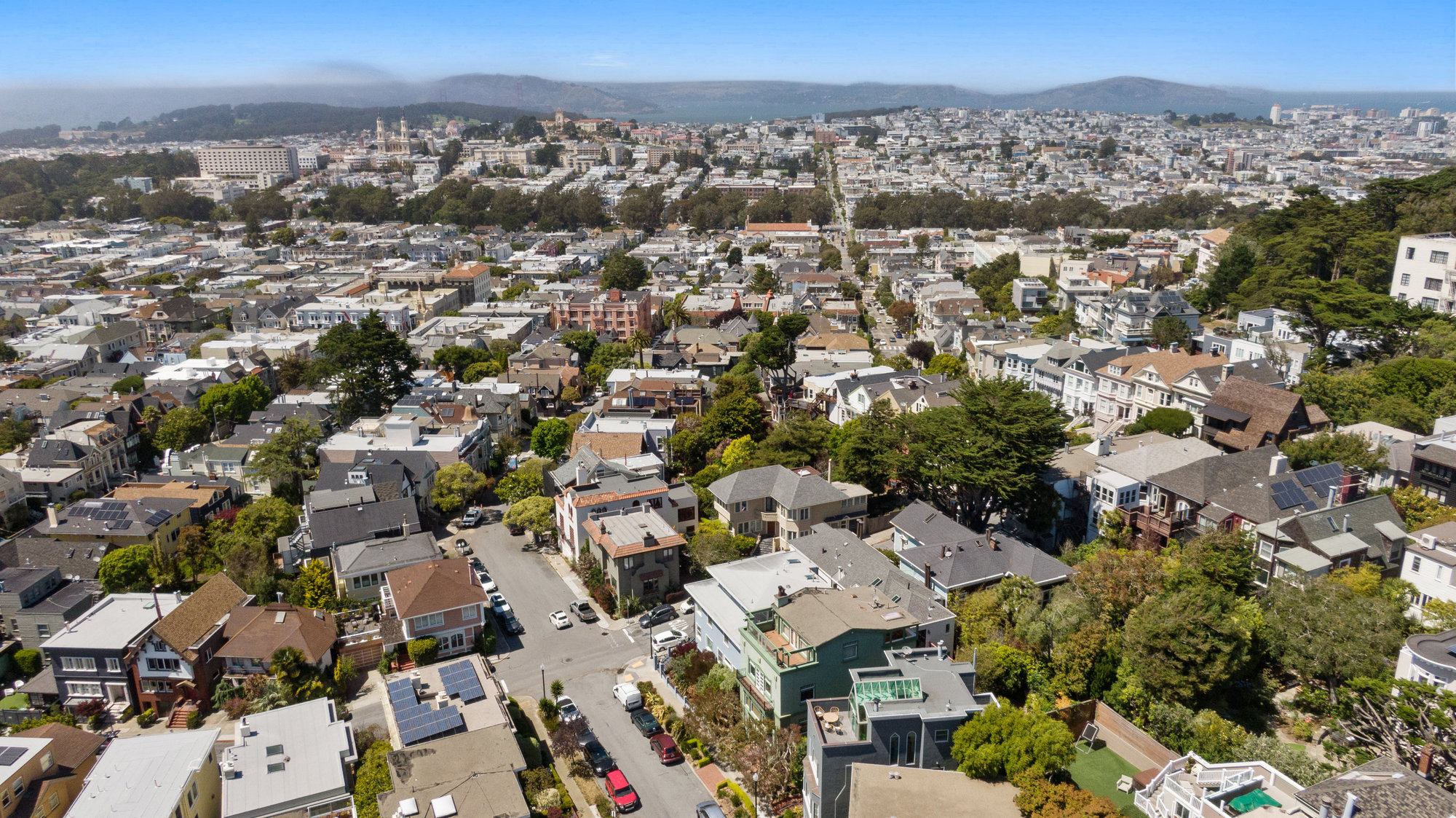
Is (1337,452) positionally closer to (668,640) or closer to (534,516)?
(668,640)

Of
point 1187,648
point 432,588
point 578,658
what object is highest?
point 1187,648

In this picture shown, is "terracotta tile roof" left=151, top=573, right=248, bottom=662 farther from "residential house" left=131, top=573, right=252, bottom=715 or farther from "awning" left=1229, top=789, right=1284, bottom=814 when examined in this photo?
"awning" left=1229, top=789, right=1284, bottom=814

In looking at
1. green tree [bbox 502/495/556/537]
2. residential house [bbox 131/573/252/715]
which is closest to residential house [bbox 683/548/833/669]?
green tree [bbox 502/495/556/537]

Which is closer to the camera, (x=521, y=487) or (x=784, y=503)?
(x=784, y=503)

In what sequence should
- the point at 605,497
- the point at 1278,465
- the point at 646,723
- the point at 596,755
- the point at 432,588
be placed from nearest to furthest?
the point at 596,755, the point at 646,723, the point at 432,588, the point at 1278,465, the point at 605,497

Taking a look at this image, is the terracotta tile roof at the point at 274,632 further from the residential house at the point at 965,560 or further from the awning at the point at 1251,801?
the awning at the point at 1251,801

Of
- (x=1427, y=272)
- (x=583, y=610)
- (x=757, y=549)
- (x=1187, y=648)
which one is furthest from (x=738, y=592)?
(x=1427, y=272)

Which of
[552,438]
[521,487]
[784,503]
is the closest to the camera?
[784,503]

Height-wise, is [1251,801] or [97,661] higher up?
[1251,801]
